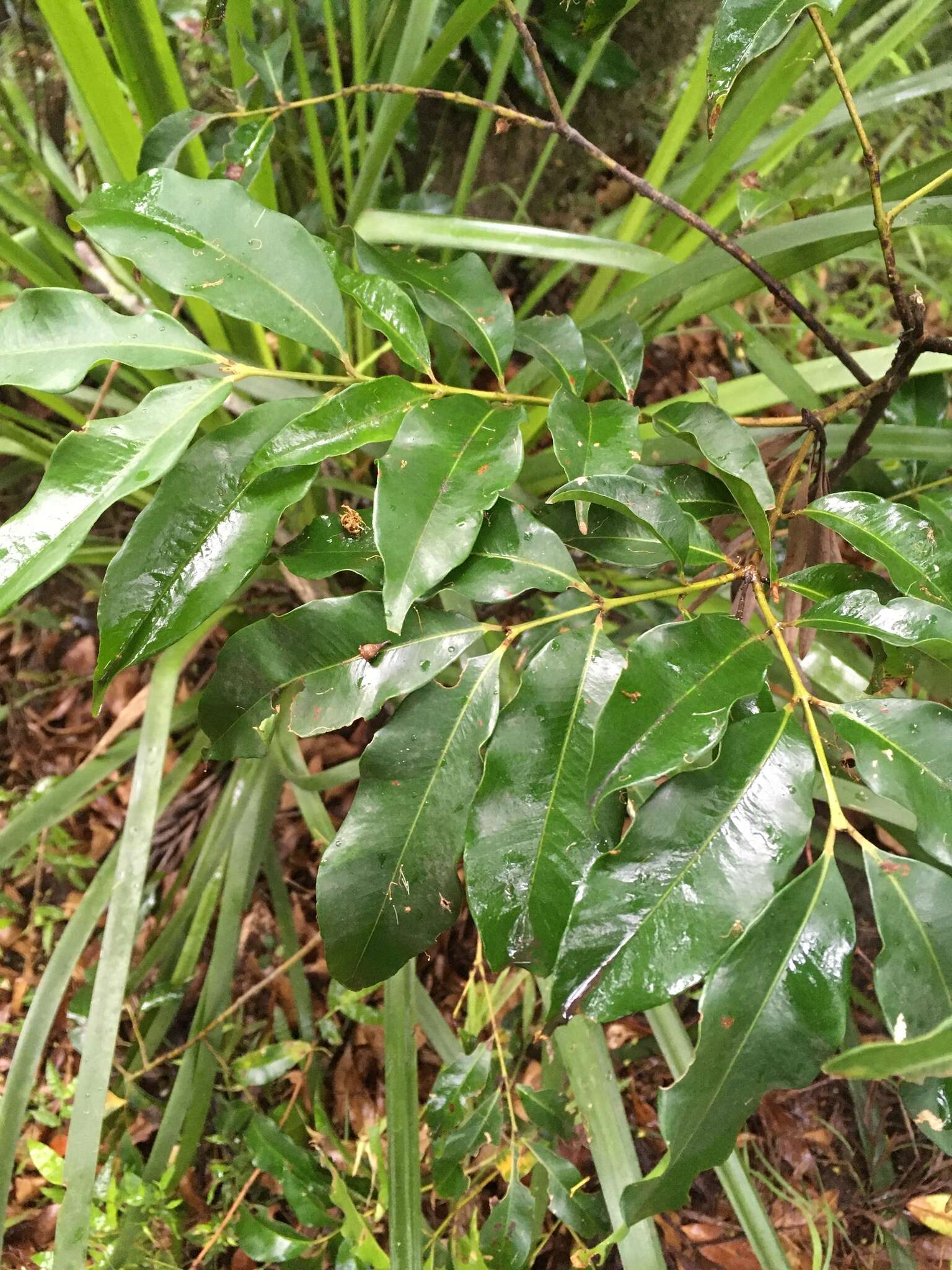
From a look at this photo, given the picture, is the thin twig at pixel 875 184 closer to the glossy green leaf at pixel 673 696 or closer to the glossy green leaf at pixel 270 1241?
the glossy green leaf at pixel 673 696

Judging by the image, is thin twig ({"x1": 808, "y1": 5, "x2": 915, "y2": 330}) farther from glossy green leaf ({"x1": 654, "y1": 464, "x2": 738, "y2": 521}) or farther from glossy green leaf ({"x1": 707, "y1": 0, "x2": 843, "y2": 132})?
glossy green leaf ({"x1": 654, "y1": 464, "x2": 738, "y2": 521})

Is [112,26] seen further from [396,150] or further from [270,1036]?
[270,1036]

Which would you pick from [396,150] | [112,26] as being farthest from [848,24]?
[112,26]

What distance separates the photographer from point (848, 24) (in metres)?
0.77

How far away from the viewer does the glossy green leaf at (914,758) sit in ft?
0.97

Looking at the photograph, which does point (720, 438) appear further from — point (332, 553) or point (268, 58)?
point (268, 58)

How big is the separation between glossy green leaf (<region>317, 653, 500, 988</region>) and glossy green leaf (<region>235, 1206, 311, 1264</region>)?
413mm

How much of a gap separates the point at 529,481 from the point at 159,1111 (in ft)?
2.75

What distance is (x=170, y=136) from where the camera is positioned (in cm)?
47

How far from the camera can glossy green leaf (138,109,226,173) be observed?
461 millimetres

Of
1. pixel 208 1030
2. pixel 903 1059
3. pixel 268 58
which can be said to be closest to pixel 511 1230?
pixel 208 1030

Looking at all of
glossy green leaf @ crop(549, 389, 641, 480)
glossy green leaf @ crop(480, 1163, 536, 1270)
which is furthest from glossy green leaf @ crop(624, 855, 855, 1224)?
glossy green leaf @ crop(480, 1163, 536, 1270)

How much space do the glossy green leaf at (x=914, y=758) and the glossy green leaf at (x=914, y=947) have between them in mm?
16

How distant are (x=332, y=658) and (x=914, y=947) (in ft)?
0.96
